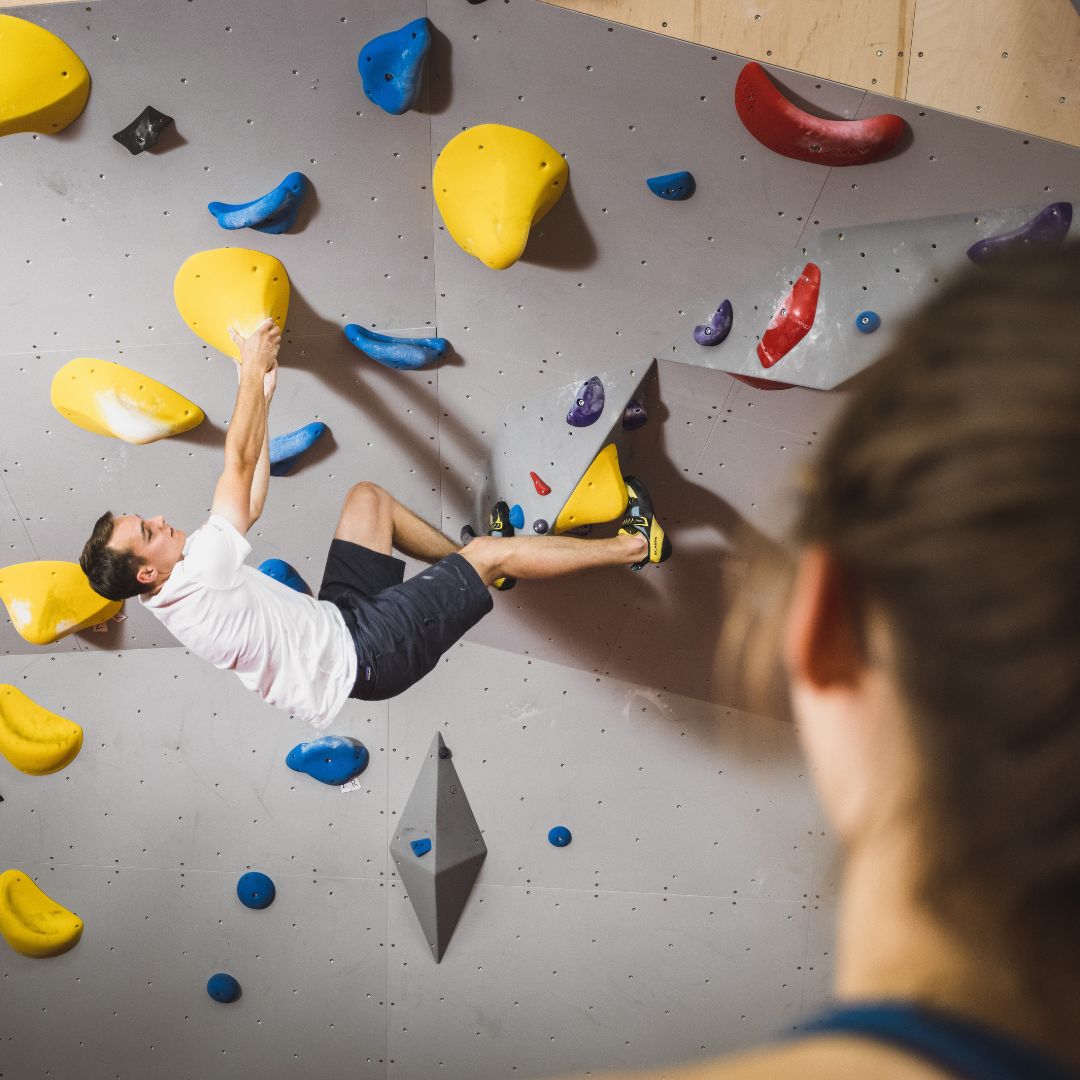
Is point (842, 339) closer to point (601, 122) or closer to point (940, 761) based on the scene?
point (601, 122)

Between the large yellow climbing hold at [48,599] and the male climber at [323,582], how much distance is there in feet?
1.90

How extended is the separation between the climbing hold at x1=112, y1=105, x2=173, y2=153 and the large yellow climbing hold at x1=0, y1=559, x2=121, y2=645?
1.28 meters

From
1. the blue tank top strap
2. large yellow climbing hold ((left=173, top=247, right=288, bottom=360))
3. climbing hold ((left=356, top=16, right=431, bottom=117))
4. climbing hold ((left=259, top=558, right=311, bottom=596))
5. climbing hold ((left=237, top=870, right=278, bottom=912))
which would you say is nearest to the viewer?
the blue tank top strap

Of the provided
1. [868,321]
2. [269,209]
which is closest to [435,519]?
[269,209]

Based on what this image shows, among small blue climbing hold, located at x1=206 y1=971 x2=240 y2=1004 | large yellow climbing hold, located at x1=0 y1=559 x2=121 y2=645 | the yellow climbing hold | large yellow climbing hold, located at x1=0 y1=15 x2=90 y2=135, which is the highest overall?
large yellow climbing hold, located at x1=0 y1=15 x2=90 y2=135

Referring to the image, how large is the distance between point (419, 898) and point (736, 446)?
186cm

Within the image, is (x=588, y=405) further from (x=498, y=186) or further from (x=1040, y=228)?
(x=1040, y=228)

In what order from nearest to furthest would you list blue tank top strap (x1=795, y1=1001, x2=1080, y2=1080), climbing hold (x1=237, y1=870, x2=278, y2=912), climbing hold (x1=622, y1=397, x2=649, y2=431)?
blue tank top strap (x1=795, y1=1001, x2=1080, y2=1080)
climbing hold (x1=622, y1=397, x2=649, y2=431)
climbing hold (x1=237, y1=870, x2=278, y2=912)

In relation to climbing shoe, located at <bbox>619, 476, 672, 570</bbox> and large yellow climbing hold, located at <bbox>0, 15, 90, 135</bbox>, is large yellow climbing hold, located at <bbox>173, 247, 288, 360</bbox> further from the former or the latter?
climbing shoe, located at <bbox>619, 476, 672, 570</bbox>

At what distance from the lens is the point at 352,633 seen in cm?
258

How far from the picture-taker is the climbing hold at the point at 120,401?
277cm

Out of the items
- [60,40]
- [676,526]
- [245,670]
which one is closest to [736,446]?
[676,526]

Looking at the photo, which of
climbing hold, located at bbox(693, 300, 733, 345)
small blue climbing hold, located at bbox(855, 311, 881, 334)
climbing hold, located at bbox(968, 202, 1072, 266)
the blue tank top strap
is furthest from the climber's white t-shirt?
the blue tank top strap

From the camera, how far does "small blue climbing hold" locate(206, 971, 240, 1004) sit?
3.41 metres
